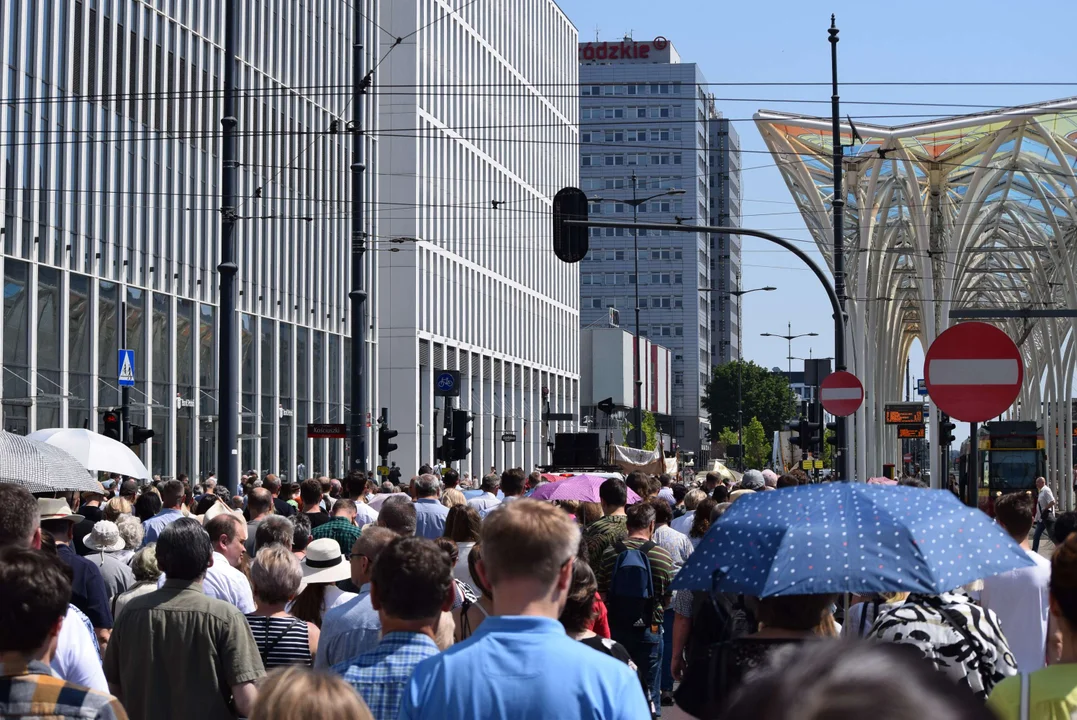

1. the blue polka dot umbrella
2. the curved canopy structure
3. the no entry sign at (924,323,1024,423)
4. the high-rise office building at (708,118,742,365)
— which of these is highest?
the high-rise office building at (708,118,742,365)

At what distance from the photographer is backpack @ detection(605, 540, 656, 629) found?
1064 cm

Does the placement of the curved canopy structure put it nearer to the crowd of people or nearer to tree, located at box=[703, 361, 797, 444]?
the crowd of people

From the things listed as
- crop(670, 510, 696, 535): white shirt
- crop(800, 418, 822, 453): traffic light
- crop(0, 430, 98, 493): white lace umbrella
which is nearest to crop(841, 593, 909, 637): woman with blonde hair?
crop(0, 430, 98, 493): white lace umbrella

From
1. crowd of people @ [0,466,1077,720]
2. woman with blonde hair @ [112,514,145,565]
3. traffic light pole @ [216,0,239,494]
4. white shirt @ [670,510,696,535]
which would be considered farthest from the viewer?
traffic light pole @ [216,0,239,494]

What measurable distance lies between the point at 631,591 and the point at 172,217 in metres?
40.9

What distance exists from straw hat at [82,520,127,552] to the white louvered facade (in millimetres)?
29551

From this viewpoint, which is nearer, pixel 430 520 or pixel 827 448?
pixel 430 520

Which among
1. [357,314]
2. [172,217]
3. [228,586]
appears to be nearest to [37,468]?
[228,586]

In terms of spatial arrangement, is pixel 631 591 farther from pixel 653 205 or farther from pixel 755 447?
pixel 653 205

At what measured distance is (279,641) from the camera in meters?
7.29

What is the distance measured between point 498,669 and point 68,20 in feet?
135

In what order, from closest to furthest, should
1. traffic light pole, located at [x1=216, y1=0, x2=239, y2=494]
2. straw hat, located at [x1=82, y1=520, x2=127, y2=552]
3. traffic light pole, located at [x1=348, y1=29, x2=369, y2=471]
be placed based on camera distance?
straw hat, located at [x1=82, y1=520, x2=127, y2=552], traffic light pole, located at [x1=216, y1=0, x2=239, y2=494], traffic light pole, located at [x1=348, y1=29, x2=369, y2=471]

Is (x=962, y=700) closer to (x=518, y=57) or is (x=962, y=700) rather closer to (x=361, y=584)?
(x=361, y=584)

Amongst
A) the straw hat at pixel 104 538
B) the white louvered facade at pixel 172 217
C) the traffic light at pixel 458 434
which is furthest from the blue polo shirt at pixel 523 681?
the white louvered facade at pixel 172 217
